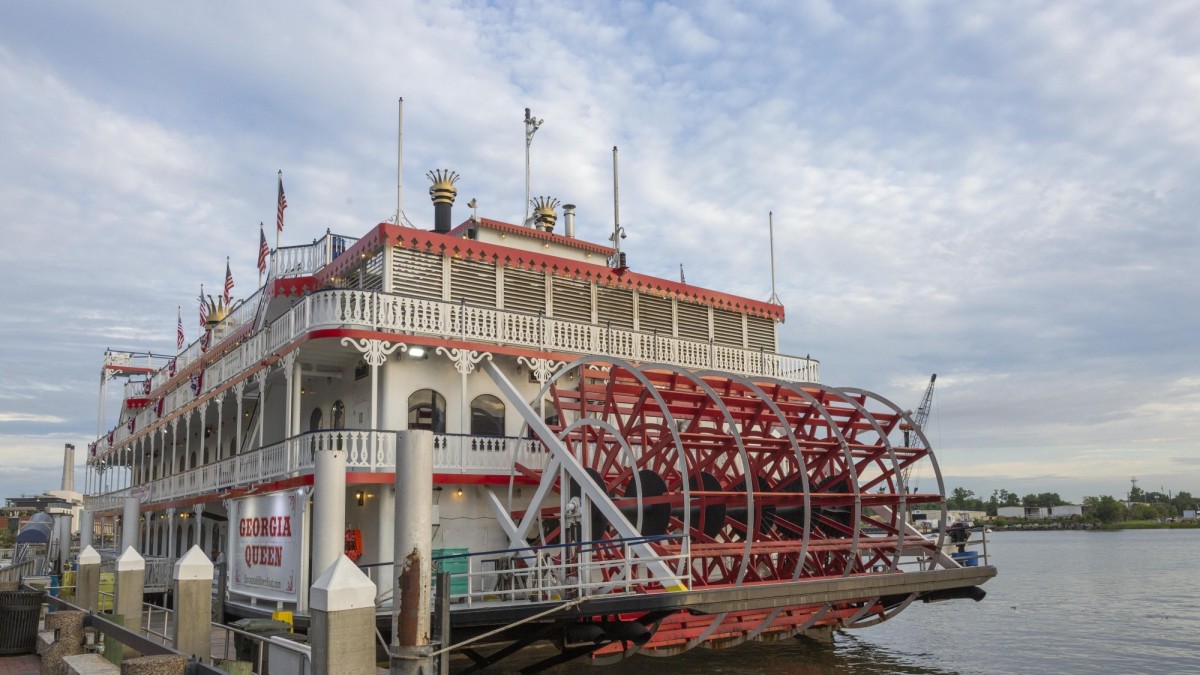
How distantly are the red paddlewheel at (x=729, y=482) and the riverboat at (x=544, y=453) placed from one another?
47mm

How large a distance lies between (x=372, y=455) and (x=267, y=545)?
243 cm

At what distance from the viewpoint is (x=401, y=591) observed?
21.9 feet

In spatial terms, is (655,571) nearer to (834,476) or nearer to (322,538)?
(322,538)

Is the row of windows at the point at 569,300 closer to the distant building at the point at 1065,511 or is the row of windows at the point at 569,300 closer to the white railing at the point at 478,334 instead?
the white railing at the point at 478,334

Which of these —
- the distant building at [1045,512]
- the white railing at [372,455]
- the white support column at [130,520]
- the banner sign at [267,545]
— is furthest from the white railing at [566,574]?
the distant building at [1045,512]

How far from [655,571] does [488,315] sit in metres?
4.86

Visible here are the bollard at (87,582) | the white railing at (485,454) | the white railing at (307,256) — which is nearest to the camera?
the bollard at (87,582)

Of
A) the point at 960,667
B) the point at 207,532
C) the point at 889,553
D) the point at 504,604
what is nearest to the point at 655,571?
the point at 504,604

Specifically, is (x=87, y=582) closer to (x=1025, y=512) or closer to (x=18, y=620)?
(x=18, y=620)

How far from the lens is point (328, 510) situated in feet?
34.0

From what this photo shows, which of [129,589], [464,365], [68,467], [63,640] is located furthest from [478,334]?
[68,467]

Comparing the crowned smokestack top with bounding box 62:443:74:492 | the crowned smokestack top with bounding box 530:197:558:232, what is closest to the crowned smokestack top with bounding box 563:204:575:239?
the crowned smokestack top with bounding box 530:197:558:232

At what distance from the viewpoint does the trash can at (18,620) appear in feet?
32.3

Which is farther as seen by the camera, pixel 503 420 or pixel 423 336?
pixel 503 420
